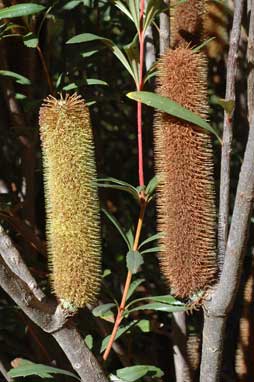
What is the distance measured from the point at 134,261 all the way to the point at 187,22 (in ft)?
1.66

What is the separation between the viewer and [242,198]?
3.51ft

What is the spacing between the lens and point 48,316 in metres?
1.22

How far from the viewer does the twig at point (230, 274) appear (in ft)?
3.47

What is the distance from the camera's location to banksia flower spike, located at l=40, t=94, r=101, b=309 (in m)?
1.12

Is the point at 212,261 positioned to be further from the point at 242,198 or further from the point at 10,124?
the point at 10,124

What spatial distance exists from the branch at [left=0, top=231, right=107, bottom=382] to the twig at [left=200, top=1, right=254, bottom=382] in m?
0.21

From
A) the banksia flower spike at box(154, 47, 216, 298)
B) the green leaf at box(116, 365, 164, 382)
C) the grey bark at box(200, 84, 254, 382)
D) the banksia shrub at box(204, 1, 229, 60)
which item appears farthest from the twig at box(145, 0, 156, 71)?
the green leaf at box(116, 365, 164, 382)

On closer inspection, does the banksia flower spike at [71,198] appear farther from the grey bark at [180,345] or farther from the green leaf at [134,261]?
the grey bark at [180,345]

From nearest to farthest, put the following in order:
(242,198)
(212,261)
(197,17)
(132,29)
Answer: (242,198)
(212,261)
(197,17)
(132,29)

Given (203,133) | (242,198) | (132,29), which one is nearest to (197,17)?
(203,133)

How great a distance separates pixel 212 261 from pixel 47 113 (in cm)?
38

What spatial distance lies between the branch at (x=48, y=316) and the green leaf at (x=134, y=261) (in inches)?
6.4

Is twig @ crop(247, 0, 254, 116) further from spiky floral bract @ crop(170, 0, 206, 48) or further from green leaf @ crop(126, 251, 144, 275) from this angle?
green leaf @ crop(126, 251, 144, 275)

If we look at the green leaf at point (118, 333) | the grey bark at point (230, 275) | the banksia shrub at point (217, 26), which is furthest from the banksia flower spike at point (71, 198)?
the banksia shrub at point (217, 26)
